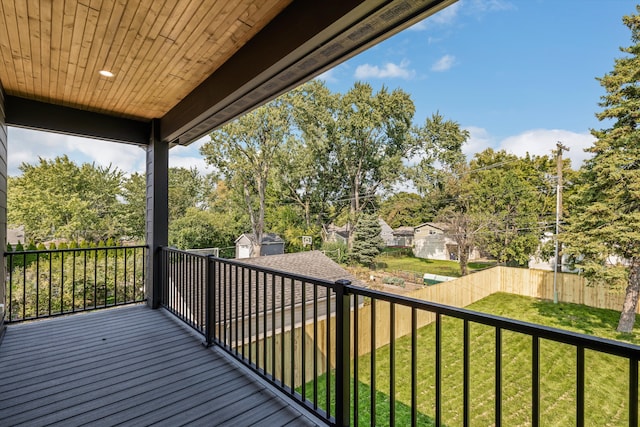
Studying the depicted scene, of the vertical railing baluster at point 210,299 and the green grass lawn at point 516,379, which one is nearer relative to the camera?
the vertical railing baluster at point 210,299

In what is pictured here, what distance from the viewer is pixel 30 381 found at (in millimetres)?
2178

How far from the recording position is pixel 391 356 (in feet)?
4.36

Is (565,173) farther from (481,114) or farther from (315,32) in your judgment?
(315,32)

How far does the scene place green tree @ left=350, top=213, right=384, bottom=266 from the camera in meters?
16.6

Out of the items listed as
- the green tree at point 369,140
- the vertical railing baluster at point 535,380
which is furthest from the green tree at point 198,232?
the vertical railing baluster at point 535,380

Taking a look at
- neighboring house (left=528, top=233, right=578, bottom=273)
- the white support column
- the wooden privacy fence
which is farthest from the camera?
neighboring house (left=528, top=233, right=578, bottom=273)

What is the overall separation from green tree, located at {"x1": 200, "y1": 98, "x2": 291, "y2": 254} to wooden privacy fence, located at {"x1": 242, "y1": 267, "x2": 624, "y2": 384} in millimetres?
11658

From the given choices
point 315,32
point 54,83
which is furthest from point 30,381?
point 315,32

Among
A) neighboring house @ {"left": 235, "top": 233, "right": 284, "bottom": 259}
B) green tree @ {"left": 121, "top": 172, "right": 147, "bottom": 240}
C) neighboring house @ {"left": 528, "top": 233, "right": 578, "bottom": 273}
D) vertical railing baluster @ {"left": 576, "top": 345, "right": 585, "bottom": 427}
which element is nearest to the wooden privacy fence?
neighboring house @ {"left": 528, "top": 233, "right": 578, "bottom": 273}

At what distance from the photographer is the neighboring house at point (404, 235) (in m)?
18.5

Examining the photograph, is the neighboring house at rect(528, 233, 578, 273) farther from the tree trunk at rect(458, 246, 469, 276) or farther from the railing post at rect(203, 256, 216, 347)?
the railing post at rect(203, 256, 216, 347)

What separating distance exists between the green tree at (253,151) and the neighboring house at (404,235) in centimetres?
848

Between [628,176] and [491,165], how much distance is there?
910 centimetres

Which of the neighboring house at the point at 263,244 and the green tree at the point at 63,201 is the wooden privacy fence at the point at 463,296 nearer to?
the neighboring house at the point at 263,244
